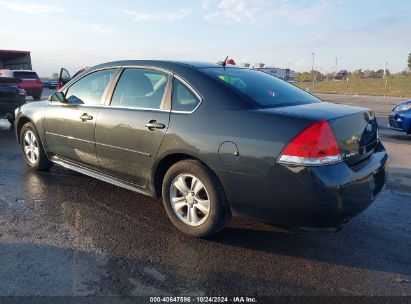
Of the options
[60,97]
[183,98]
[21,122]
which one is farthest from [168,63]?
[21,122]

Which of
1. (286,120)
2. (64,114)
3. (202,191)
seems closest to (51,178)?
(64,114)

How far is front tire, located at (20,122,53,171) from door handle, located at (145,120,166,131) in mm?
2348

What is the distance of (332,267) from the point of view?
313cm

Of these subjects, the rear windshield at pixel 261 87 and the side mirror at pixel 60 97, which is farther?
the side mirror at pixel 60 97

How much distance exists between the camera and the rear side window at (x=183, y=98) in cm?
358

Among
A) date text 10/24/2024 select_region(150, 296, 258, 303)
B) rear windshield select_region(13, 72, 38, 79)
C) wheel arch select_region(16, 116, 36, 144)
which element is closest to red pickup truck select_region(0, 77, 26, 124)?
wheel arch select_region(16, 116, 36, 144)

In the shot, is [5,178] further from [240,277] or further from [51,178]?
[240,277]

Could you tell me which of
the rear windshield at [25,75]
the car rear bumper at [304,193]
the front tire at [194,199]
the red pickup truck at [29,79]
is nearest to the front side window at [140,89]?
the front tire at [194,199]

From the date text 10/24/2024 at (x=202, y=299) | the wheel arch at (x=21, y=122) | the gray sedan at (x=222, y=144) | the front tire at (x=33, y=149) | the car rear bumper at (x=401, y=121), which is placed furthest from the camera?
the car rear bumper at (x=401, y=121)

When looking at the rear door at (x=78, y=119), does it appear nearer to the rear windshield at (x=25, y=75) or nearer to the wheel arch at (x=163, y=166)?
the wheel arch at (x=163, y=166)

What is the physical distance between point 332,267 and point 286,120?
119 cm

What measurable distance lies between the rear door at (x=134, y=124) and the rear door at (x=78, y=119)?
177 mm

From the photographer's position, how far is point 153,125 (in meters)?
3.73

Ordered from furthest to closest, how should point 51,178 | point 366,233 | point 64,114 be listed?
point 51,178, point 64,114, point 366,233
